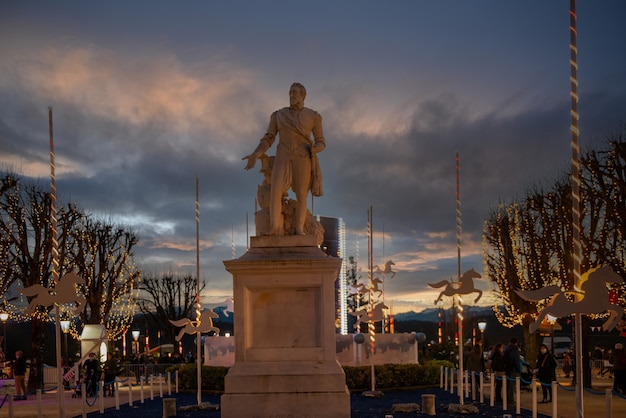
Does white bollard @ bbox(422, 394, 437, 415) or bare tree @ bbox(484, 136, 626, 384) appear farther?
bare tree @ bbox(484, 136, 626, 384)

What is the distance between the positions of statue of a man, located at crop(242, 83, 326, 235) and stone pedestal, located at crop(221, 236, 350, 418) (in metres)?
1.12

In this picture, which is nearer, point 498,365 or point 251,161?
point 251,161

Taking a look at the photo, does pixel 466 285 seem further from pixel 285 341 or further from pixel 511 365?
pixel 285 341

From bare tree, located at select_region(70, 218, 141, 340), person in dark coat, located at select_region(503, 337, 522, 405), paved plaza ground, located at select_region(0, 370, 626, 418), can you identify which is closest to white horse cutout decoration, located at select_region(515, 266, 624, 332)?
paved plaza ground, located at select_region(0, 370, 626, 418)

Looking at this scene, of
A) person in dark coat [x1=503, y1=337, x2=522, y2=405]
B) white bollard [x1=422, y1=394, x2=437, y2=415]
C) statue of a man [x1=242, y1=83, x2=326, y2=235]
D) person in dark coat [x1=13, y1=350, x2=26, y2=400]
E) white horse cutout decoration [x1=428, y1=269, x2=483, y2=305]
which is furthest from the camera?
person in dark coat [x1=13, y1=350, x2=26, y2=400]

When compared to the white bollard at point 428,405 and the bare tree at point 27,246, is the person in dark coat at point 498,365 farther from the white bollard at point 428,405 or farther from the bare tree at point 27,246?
the bare tree at point 27,246

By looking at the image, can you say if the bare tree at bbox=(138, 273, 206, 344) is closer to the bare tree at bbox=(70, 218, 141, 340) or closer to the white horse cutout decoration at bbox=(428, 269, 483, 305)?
the bare tree at bbox=(70, 218, 141, 340)

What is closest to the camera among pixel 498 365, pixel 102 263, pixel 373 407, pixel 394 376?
pixel 373 407

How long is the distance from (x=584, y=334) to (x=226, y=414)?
21035 millimetres

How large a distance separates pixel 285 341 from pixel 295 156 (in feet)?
11.6

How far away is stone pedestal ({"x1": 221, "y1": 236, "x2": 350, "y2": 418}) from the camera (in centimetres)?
1422

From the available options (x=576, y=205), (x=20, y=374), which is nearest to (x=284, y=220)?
(x=576, y=205)

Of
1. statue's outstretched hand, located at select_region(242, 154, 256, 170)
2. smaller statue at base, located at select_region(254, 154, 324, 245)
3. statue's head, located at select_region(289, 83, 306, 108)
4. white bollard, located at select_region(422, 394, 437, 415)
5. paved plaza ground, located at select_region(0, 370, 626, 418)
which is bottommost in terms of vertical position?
paved plaza ground, located at select_region(0, 370, 626, 418)

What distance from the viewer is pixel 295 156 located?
15875 mm
